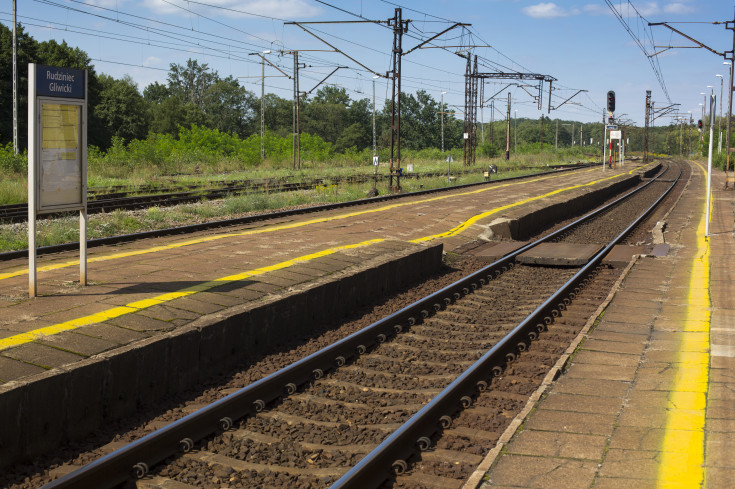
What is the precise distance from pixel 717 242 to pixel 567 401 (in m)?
11.8

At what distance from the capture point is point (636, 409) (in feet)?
18.3

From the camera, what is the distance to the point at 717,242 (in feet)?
52.2

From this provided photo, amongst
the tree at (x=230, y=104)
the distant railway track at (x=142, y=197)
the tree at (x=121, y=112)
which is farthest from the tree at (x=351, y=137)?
the distant railway track at (x=142, y=197)

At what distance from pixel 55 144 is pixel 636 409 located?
6.08 metres

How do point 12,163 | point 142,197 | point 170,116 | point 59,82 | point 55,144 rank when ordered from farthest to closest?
point 170,116
point 12,163
point 142,197
point 55,144
point 59,82

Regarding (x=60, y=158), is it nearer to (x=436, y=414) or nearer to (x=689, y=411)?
(x=436, y=414)

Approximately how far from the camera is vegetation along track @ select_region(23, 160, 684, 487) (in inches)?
185

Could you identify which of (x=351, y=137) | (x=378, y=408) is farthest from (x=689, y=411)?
(x=351, y=137)

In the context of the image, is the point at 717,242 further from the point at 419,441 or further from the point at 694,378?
the point at 419,441

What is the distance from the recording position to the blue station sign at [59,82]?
724 cm

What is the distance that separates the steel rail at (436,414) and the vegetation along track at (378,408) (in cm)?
1

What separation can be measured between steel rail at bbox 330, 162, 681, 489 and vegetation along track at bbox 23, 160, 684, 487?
1 centimetres

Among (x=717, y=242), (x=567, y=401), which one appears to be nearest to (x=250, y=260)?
(x=567, y=401)

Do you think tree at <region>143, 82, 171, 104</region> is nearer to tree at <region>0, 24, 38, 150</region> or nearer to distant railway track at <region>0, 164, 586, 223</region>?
tree at <region>0, 24, 38, 150</region>
